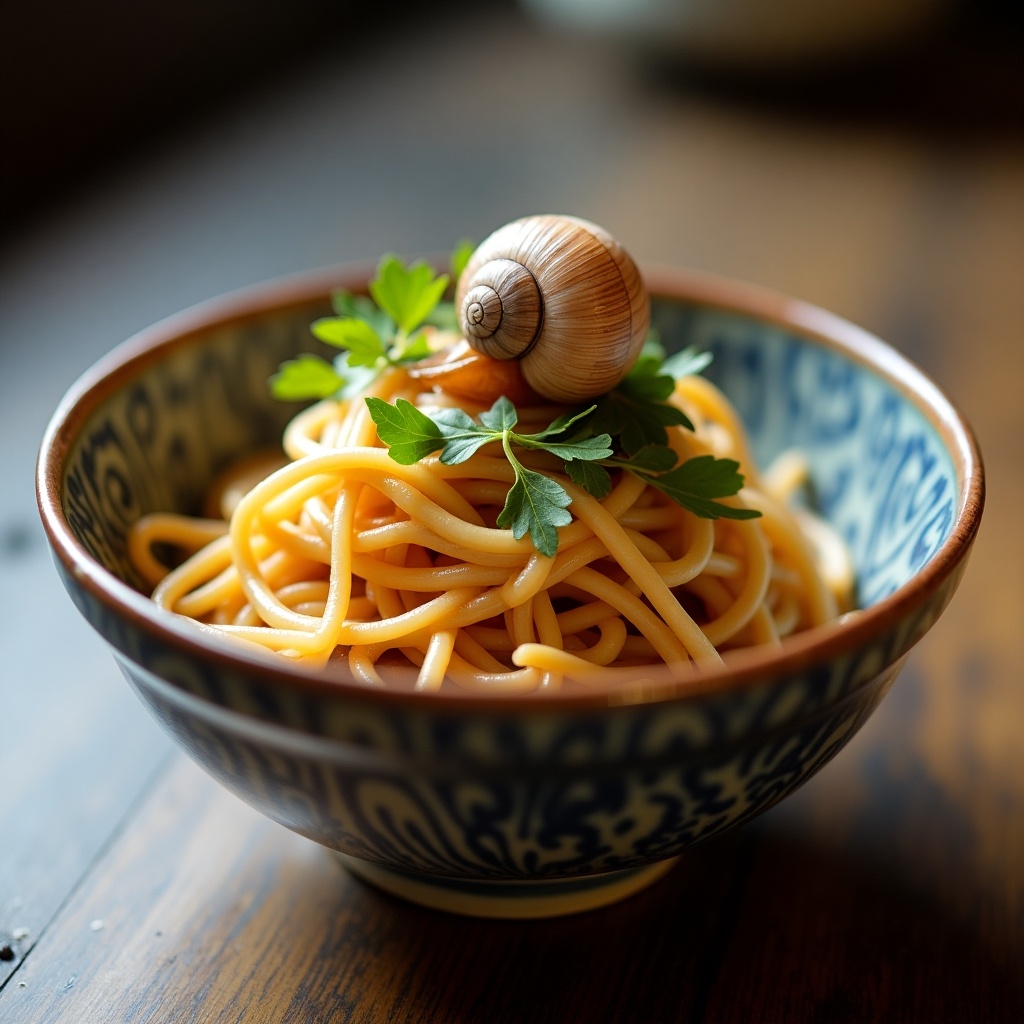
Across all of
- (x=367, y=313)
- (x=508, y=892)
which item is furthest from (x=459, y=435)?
(x=508, y=892)

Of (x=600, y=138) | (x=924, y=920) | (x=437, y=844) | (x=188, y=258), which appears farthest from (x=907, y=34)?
(x=437, y=844)

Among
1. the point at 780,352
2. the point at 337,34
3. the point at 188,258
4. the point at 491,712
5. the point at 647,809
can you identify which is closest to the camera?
the point at 491,712

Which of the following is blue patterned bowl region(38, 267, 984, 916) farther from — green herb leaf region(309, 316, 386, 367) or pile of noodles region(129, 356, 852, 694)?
green herb leaf region(309, 316, 386, 367)

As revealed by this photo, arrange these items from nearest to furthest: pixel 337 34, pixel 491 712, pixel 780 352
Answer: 1. pixel 491 712
2. pixel 780 352
3. pixel 337 34

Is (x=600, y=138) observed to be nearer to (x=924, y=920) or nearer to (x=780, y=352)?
(x=780, y=352)

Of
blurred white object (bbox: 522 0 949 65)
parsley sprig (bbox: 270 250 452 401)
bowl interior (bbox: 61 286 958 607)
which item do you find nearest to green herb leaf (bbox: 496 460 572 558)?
parsley sprig (bbox: 270 250 452 401)

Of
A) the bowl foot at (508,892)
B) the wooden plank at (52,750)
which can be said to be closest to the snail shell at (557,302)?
the bowl foot at (508,892)
